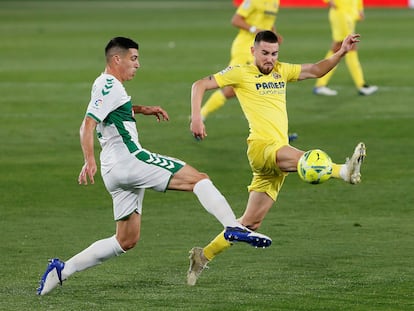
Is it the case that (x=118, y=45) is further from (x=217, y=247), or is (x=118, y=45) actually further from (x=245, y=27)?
(x=245, y=27)

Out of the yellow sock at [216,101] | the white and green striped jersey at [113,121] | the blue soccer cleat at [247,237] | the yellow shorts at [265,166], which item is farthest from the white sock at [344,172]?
the yellow sock at [216,101]

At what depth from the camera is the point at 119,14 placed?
169ft

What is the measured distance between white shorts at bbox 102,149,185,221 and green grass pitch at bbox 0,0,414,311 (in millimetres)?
830

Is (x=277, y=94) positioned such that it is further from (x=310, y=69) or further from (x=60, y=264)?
(x=60, y=264)

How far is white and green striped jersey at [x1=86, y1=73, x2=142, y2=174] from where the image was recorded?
9812 mm

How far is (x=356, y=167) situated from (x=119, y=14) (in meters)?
42.2

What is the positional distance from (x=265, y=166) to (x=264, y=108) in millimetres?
578

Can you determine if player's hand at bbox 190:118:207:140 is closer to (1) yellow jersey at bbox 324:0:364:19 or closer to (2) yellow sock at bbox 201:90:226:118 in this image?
(2) yellow sock at bbox 201:90:226:118

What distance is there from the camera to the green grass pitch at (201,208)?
33.4 feet

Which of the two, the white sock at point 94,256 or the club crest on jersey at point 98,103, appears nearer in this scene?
the club crest on jersey at point 98,103

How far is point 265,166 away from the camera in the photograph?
431 inches

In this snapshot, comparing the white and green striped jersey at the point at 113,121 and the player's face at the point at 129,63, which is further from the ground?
the player's face at the point at 129,63

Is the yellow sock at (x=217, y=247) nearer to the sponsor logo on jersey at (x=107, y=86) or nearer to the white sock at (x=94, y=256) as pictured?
the white sock at (x=94, y=256)

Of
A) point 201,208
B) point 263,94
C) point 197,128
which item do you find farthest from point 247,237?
point 201,208
